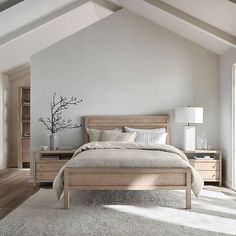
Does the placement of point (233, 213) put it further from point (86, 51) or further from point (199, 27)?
point (86, 51)

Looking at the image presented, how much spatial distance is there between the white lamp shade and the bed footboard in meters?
1.87

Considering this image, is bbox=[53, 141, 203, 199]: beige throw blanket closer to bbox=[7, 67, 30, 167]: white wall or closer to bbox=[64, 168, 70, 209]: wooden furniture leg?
bbox=[64, 168, 70, 209]: wooden furniture leg

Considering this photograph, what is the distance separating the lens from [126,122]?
666 cm

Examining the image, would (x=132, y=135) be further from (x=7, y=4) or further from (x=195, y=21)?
(x=7, y=4)

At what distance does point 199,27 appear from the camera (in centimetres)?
569

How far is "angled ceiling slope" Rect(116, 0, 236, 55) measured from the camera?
4954 mm

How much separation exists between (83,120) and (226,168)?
248 centimetres

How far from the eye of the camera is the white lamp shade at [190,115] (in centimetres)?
619

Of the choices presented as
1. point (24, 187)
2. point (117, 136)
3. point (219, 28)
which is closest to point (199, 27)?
point (219, 28)

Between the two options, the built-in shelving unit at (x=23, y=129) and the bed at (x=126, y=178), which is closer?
the bed at (x=126, y=178)

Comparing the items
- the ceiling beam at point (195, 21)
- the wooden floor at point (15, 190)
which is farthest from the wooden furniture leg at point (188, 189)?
the ceiling beam at point (195, 21)

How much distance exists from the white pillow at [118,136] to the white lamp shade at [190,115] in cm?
80

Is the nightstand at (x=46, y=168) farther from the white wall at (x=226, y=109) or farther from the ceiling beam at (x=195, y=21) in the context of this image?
the ceiling beam at (x=195, y=21)

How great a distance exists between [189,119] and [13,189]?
288cm
